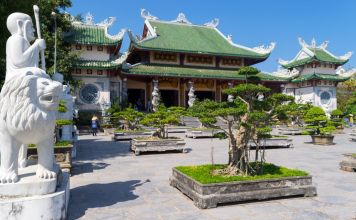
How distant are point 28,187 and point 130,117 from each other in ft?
40.5

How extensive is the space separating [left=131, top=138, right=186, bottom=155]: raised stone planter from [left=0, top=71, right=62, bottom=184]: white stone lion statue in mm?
7032

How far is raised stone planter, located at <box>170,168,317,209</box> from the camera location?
4969 millimetres

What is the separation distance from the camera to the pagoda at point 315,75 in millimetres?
32062

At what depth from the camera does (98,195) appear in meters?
5.66

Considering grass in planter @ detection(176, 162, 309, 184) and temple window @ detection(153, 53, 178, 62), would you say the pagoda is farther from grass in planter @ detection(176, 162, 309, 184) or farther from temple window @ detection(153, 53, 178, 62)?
grass in planter @ detection(176, 162, 309, 184)

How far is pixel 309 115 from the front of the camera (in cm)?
1614

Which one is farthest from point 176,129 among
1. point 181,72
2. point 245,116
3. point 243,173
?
point 243,173

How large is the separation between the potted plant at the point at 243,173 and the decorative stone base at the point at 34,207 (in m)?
2.25

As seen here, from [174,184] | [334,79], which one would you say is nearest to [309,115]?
[174,184]

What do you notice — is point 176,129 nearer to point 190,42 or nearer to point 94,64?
point 94,64

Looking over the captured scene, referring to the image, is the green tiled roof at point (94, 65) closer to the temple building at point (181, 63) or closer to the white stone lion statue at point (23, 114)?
the temple building at point (181, 63)

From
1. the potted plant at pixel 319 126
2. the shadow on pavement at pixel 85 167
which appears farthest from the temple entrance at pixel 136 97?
the shadow on pavement at pixel 85 167

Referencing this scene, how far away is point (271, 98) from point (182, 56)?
22250 mm

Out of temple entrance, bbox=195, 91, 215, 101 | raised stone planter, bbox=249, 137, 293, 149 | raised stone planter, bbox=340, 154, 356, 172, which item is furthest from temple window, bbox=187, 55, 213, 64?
raised stone planter, bbox=340, 154, 356, 172
